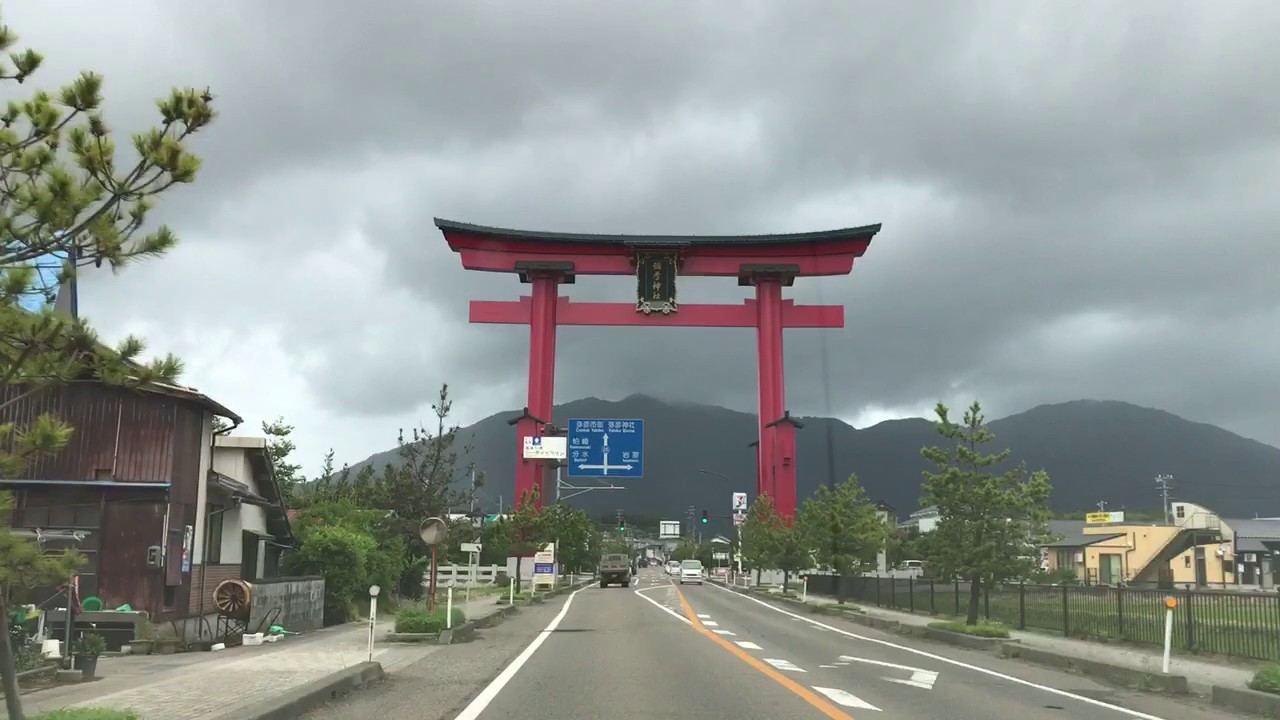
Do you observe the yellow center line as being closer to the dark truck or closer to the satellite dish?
the satellite dish

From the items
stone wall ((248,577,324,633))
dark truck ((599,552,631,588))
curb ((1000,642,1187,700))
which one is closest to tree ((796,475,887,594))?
curb ((1000,642,1187,700))

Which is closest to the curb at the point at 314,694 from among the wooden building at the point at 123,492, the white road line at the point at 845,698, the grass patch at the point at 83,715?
the grass patch at the point at 83,715

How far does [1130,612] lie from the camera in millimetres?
19828

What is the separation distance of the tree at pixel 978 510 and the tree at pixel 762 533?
28535 mm

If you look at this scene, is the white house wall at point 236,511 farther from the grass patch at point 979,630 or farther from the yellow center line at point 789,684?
→ the grass patch at point 979,630

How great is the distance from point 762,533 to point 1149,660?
4062 centimetres

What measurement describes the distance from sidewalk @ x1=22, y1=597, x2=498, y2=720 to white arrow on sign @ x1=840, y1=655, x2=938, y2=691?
737 cm

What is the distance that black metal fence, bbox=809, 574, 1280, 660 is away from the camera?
15781 millimetres

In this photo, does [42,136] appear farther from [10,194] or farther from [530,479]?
[530,479]

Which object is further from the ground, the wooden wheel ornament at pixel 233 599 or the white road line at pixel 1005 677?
the wooden wheel ornament at pixel 233 599

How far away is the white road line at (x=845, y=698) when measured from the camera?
10609mm

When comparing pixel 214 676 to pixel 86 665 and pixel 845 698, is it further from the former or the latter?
pixel 845 698

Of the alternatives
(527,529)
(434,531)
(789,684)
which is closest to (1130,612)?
(789,684)

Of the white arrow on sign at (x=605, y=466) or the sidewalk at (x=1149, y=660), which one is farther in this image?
the white arrow on sign at (x=605, y=466)
